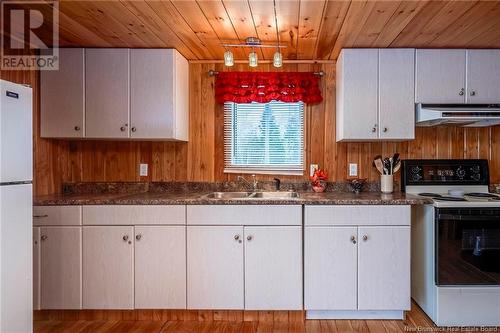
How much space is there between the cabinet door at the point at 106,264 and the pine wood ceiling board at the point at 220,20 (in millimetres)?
1559

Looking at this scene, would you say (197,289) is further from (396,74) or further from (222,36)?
(396,74)

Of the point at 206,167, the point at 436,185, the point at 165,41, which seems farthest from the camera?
the point at 206,167

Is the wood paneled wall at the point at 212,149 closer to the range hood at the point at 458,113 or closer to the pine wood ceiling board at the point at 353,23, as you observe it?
the range hood at the point at 458,113

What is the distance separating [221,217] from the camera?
2330mm

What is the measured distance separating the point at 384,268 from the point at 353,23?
5.60ft

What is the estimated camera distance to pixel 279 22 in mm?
2170

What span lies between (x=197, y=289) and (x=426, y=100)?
7.46 ft

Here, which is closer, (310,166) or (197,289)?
(197,289)

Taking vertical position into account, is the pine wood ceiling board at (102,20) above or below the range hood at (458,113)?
above

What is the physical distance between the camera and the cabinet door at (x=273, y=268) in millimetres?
2314

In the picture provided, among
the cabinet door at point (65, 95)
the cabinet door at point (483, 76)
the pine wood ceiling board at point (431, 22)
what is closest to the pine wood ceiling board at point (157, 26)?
the cabinet door at point (65, 95)

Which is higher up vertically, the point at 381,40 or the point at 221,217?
the point at 381,40

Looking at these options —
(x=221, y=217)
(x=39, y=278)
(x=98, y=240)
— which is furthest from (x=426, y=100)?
(x=39, y=278)

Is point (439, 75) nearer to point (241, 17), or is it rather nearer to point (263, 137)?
point (263, 137)
